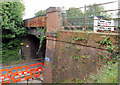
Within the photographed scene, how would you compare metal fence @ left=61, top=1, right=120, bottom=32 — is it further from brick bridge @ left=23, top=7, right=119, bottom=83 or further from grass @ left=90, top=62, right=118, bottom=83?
grass @ left=90, top=62, right=118, bottom=83

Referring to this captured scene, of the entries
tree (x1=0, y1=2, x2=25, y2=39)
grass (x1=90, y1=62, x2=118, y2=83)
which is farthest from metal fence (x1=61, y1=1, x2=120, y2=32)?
tree (x1=0, y1=2, x2=25, y2=39)

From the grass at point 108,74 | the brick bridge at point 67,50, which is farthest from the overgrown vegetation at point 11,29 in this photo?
the grass at point 108,74

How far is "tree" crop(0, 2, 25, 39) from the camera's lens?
1219 centimetres

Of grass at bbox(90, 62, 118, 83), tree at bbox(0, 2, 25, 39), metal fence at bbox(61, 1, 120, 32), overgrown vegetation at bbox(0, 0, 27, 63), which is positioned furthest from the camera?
overgrown vegetation at bbox(0, 0, 27, 63)

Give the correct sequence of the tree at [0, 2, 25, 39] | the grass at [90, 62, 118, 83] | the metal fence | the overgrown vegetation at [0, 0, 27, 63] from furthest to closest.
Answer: the overgrown vegetation at [0, 0, 27, 63]
the tree at [0, 2, 25, 39]
the metal fence
the grass at [90, 62, 118, 83]

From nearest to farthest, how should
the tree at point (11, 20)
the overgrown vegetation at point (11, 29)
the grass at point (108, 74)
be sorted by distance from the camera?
the grass at point (108, 74), the tree at point (11, 20), the overgrown vegetation at point (11, 29)

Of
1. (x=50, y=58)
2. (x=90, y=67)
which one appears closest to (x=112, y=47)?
(x=90, y=67)

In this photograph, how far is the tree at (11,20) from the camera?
12188mm

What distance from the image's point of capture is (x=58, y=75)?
20.1 feet

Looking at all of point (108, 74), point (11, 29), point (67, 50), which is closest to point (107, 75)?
point (108, 74)

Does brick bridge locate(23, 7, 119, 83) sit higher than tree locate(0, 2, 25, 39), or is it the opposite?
tree locate(0, 2, 25, 39)

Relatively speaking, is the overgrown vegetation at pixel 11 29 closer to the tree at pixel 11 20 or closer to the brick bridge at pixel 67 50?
the tree at pixel 11 20

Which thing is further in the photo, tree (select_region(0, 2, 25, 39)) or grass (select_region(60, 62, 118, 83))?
tree (select_region(0, 2, 25, 39))

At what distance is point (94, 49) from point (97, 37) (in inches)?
18.7
